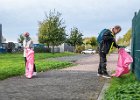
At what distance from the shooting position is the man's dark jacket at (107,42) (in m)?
14.4

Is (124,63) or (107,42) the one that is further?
(107,42)

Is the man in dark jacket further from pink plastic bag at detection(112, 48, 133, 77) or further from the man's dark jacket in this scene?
pink plastic bag at detection(112, 48, 133, 77)

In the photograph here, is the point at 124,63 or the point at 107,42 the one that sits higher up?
the point at 107,42

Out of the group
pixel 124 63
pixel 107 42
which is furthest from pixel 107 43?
pixel 124 63

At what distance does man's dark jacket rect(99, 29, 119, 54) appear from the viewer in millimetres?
14398

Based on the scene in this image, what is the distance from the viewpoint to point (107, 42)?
1458 cm

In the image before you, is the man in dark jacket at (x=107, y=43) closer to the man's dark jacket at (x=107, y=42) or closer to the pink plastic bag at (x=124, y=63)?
the man's dark jacket at (x=107, y=42)

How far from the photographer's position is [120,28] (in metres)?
14.3

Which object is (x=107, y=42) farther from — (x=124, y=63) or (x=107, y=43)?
(x=124, y=63)

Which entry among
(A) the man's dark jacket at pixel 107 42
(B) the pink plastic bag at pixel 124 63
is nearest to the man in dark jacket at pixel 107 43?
(A) the man's dark jacket at pixel 107 42

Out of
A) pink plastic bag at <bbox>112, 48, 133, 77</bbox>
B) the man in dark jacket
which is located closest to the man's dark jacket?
the man in dark jacket

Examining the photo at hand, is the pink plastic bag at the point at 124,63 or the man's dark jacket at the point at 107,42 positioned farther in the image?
the man's dark jacket at the point at 107,42

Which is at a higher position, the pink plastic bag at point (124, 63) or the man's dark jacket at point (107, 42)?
the man's dark jacket at point (107, 42)

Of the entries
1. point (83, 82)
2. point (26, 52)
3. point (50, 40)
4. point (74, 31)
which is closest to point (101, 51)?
point (83, 82)
